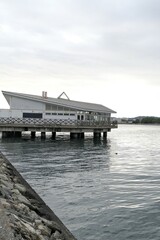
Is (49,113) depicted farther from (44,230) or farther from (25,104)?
(44,230)

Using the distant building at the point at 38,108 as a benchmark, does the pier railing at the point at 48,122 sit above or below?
below

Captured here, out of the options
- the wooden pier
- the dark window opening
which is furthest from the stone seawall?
the dark window opening

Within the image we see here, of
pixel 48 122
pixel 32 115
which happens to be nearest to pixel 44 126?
pixel 48 122

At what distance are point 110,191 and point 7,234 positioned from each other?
329 inches

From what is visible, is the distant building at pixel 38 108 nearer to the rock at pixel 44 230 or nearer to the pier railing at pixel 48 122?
the pier railing at pixel 48 122

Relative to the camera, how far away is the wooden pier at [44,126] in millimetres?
41844

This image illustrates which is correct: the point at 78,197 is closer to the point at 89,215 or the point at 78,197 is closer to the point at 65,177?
the point at 89,215

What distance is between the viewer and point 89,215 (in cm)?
A: 984

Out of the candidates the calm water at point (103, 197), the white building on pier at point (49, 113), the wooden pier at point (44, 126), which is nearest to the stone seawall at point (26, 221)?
the calm water at point (103, 197)

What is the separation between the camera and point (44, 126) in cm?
4288

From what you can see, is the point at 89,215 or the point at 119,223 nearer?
the point at 119,223

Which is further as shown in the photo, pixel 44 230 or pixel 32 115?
pixel 32 115

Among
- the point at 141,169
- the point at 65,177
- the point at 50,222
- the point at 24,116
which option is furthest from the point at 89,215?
the point at 24,116

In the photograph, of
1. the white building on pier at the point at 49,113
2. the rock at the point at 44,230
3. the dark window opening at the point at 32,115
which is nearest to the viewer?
the rock at the point at 44,230
